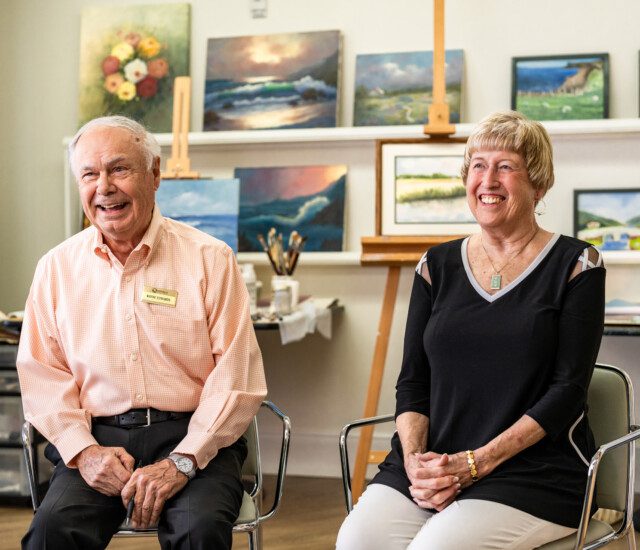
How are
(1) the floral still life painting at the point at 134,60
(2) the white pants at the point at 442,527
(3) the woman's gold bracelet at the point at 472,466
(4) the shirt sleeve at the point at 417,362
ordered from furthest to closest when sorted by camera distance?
(1) the floral still life painting at the point at 134,60
(4) the shirt sleeve at the point at 417,362
(3) the woman's gold bracelet at the point at 472,466
(2) the white pants at the point at 442,527

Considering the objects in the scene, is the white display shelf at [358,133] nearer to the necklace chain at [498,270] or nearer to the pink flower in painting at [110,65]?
the pink flower in painting at [110,65]

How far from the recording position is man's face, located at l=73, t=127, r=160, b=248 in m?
2.23

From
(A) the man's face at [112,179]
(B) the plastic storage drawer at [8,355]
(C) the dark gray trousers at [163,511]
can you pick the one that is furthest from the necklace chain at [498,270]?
(B) the plastic storage drawer at [8,355]

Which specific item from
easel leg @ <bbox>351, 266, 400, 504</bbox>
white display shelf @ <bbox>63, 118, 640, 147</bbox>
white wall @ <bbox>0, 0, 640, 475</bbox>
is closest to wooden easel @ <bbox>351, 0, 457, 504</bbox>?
easel leg @ <bbox>351, 266, 400, 504</bbox>

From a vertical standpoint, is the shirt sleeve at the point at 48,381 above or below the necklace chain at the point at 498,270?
below

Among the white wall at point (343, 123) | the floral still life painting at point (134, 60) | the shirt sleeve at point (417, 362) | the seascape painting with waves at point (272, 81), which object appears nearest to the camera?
the shirt sleeve at point (417, 362)

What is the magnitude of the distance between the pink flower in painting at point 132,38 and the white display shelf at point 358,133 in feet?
1.60

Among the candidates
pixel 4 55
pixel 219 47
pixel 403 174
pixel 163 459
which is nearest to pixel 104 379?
pixel 163 459

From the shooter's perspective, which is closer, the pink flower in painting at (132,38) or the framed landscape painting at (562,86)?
the framed landscape painting at (562,86)

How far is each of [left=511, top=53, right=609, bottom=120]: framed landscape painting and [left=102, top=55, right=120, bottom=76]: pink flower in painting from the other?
1.81 meters

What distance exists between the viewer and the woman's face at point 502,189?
2.12 meters

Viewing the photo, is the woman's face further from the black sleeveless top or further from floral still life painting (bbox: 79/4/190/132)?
floral still life painting (bbox: 79/4/190/132)

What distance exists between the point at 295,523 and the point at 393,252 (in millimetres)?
1095

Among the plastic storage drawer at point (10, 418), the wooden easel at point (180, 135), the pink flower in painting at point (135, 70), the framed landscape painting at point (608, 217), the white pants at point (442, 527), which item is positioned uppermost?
the pink flower in painting at point (135, 70)
